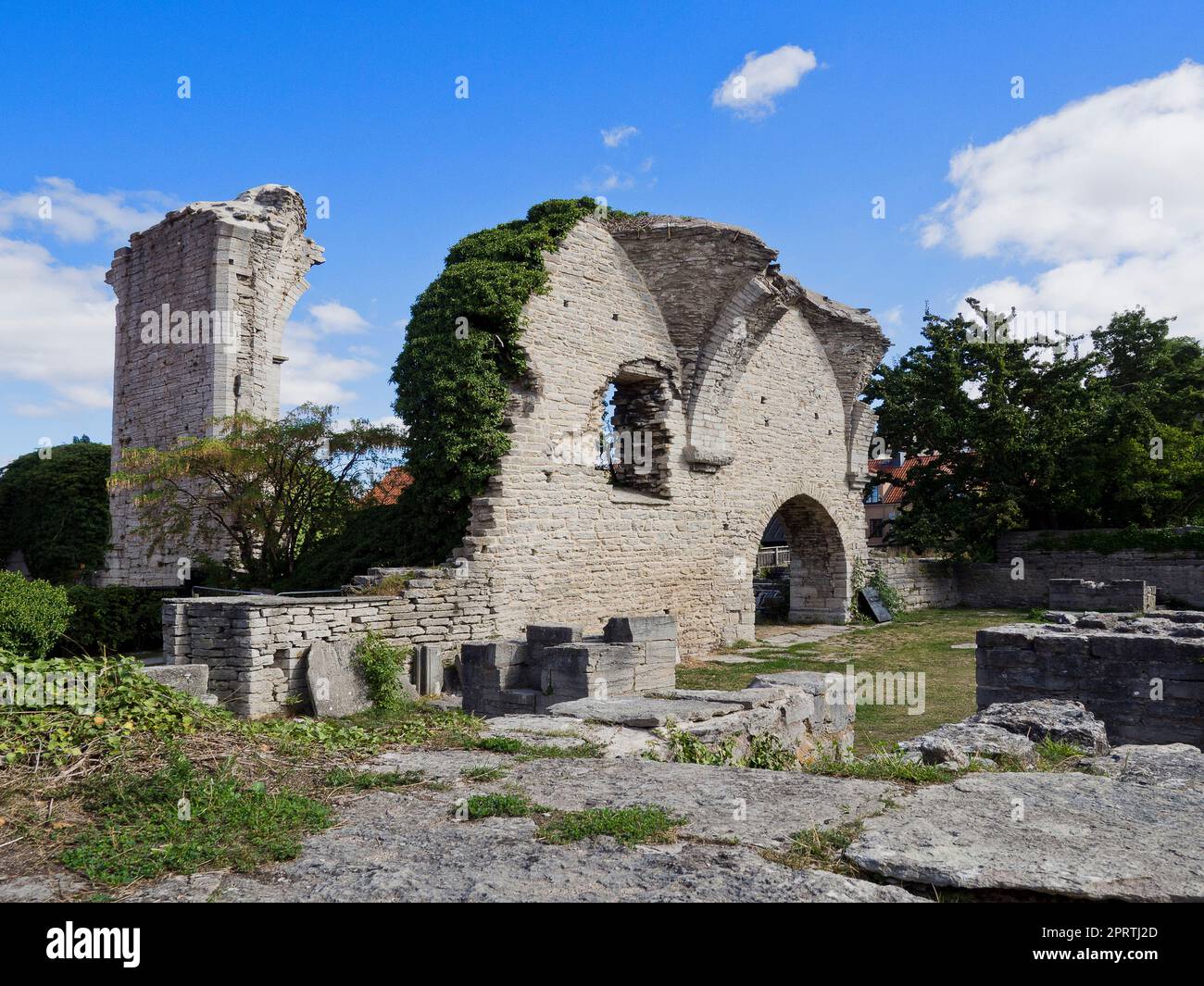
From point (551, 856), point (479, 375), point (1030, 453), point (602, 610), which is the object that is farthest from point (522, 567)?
point (1030, 453)

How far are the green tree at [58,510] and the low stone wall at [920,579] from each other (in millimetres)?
22587

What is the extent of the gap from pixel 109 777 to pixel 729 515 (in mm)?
13400

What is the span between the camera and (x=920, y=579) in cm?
2162

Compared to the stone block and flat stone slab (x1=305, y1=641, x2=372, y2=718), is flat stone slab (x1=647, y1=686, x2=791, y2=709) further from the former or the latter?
flat stone slab (x1=305, y1=641, x2=372, y2=718)

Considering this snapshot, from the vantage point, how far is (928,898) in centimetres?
253

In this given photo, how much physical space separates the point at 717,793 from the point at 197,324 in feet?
55.5

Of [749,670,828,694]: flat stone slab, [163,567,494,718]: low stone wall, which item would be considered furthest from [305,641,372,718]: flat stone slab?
[749,670,828,694]: flat stone slab

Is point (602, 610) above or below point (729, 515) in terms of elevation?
below

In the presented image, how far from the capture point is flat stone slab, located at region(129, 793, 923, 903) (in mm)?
2572

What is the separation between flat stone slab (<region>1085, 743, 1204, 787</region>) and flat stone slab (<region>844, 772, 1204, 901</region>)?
32cm

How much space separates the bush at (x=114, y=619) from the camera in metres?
12.6

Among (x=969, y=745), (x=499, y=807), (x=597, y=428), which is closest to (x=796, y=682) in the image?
(x=969, y=745)

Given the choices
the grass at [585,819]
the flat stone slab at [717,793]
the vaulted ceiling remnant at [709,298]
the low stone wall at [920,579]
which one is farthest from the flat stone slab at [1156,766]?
the low stone wall at [920,579]

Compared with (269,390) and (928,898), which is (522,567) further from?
(928,898)
